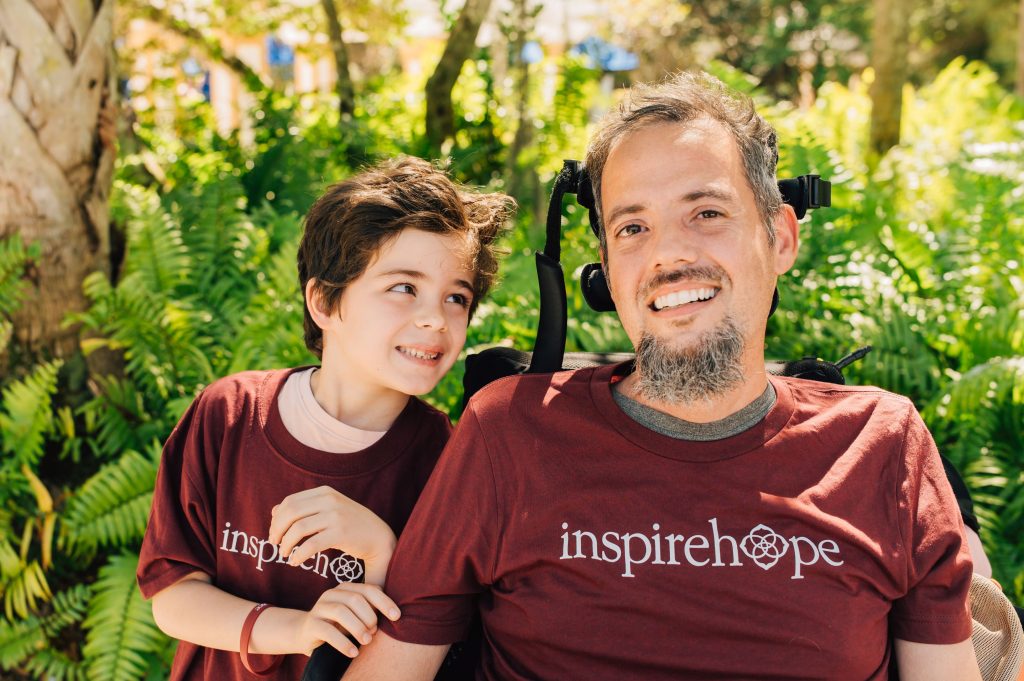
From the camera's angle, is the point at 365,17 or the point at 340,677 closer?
the point at 340,677

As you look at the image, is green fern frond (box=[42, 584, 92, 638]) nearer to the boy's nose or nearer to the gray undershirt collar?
the boy's nose

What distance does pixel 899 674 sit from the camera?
1879 millimetres

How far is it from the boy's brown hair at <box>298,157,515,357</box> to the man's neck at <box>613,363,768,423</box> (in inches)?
21.8

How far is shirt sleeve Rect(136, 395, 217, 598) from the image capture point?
2035 millimetres

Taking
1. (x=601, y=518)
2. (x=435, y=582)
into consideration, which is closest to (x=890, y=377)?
(x=601, y=518)

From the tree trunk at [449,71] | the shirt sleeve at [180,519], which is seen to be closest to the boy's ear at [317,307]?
the shirt sleeve at [180,519]

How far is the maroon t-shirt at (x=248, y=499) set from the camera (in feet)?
6.68

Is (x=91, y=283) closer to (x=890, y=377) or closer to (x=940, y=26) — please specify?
(x=890, y=377)

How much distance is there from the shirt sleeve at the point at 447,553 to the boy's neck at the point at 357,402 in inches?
14.1

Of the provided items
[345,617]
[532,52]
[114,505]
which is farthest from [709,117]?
[532,52]

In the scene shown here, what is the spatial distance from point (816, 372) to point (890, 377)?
135cm

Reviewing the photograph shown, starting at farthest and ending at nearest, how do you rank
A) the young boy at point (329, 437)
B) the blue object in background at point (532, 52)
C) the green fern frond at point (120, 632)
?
the blue object in background at point (532, 52) → the green fern frond at point (120, 632) → the young boy at point (329, 437)

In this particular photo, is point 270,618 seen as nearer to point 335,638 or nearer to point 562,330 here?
point 335,638

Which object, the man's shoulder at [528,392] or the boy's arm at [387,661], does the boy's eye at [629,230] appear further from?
the boy's arm at [387,661]
